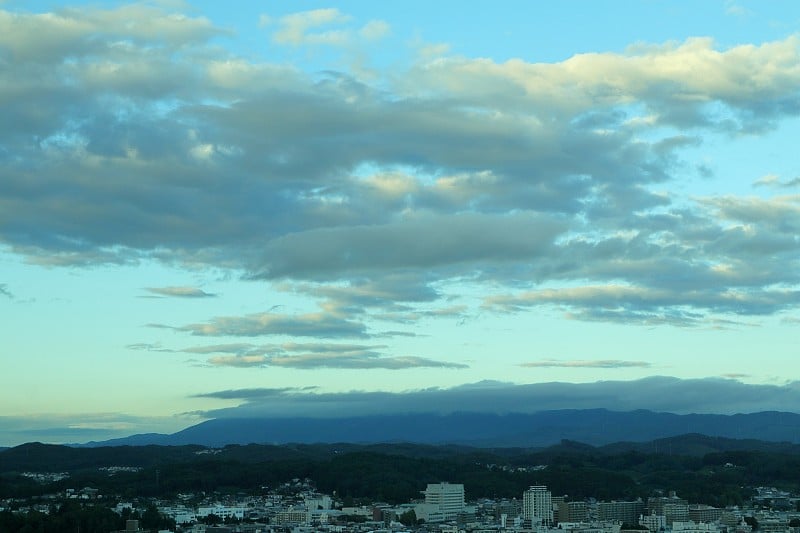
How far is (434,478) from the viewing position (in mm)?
123500

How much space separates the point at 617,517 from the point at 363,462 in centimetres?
3836

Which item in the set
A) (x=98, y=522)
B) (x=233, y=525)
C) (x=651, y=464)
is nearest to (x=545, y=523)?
(x=233, y=525)

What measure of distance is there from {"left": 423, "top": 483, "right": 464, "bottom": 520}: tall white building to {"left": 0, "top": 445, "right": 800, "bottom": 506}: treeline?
806 cm

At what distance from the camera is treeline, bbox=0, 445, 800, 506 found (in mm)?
110938

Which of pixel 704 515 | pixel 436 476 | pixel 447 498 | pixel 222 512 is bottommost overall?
pixel 704 515

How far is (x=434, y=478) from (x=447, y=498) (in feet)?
79.1

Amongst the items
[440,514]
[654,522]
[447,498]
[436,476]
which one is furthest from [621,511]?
[436,476]

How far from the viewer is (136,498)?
341 feet

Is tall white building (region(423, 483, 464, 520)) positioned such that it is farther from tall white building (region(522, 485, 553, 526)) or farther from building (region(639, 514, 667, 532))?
building (region(639, 514, 667, 532))

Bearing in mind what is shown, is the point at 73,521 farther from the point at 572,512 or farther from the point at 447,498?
the point at 572,512

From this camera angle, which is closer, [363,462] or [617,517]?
[617,517]

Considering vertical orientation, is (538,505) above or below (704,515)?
above

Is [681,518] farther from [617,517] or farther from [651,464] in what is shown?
[651,464]

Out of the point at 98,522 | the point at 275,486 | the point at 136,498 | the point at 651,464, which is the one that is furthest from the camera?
the point at 651,464
